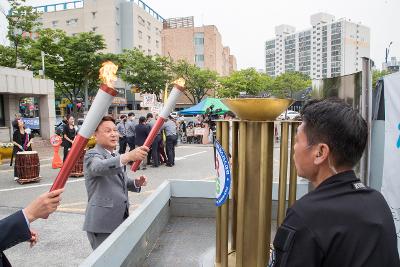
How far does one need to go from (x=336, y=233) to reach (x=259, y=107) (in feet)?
4.57

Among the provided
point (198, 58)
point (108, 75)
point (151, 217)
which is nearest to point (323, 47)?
point (198, 58)

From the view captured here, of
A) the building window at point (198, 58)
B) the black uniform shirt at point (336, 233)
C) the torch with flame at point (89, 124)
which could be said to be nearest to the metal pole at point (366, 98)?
the black uniform shirt at point (336, 233)

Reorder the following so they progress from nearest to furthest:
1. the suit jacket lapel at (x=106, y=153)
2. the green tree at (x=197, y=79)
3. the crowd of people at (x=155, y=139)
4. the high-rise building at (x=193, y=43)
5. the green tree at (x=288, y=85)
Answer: the suit jacket lapel at (x=106, y=153) < the crowd of people at (x=155, y=139) < the green tree at (x=197, y=79) < the green tree at (x=288, y=85) < the high-rise building at (x=193, y=43)

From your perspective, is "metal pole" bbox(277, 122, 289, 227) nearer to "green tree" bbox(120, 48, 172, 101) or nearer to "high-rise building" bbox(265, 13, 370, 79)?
"green tree" bbox(120, 48, 172, 101)

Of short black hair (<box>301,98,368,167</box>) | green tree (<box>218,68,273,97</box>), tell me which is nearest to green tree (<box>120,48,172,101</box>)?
green tree (<box>218,68,273,97</box>)

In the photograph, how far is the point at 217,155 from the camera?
2.77 m

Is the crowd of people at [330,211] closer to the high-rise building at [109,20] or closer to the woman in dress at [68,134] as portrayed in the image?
the woman in dress at [68,134]

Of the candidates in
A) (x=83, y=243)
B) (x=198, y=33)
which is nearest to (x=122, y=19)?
(x=198, y=33)

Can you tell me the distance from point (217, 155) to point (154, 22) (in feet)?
191

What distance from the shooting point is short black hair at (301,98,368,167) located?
4.32ft

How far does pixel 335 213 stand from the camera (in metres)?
1.17

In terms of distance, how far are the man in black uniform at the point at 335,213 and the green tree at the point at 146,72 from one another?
32.2 meters

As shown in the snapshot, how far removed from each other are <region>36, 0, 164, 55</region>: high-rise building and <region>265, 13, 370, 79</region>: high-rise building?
153 ft

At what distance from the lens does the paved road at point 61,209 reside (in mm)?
4543
